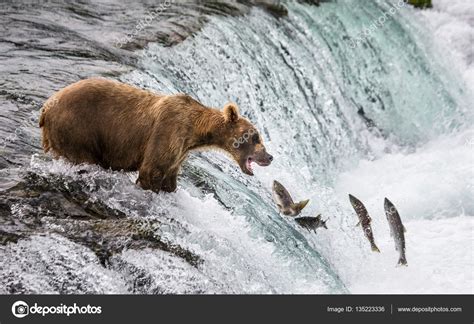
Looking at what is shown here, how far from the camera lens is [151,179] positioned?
5.12 m

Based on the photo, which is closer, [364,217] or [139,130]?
[139,130]

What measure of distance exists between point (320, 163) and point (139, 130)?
15.5 ft

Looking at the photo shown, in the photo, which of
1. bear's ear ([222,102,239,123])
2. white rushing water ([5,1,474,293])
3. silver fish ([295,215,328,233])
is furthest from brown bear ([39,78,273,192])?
silver fish ([295,215,328,233])

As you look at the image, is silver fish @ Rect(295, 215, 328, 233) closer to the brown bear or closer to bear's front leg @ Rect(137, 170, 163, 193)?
the brown bear

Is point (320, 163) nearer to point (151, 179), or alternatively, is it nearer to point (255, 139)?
point (255, 139)

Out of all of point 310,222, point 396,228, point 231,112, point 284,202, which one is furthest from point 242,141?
point 396,228

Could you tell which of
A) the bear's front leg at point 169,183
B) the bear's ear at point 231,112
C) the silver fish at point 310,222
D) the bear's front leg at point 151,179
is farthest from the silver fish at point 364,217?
the bear's front leg at point 151,179

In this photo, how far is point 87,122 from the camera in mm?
5152

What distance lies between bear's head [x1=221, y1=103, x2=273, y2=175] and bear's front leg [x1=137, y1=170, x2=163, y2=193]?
0.49 meters

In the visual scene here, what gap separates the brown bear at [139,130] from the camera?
5113 mm

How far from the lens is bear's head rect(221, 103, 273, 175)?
17.4ft

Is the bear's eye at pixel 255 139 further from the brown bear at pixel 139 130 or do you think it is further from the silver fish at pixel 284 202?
the silver fish at pixel 284 202

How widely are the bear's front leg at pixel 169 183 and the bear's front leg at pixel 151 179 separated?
0.22 feet
